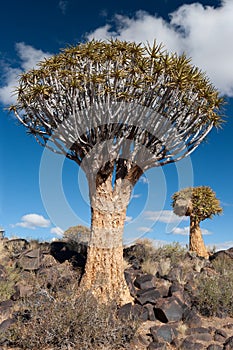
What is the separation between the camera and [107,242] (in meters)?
8.41

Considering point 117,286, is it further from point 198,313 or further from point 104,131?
point 104,131

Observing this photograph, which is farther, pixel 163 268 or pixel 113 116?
pixel 163 268

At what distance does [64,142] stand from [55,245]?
4.53 m

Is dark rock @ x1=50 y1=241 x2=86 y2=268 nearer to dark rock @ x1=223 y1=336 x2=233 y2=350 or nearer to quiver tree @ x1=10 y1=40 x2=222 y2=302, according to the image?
quiver tree @ x1=10 y1=40 x2=222 y2=302

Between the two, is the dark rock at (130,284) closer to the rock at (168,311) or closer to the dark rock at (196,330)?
the rock at (168,311)

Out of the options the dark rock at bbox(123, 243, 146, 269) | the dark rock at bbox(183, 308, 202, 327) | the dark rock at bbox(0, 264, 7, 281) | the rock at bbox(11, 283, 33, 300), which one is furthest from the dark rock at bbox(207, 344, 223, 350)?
the dark rock at bbox(0, 264, 7, 281)

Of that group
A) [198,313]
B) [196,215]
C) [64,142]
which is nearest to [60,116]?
[64,142]

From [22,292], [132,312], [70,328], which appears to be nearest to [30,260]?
[22,292]

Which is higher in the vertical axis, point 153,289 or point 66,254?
point 66,254

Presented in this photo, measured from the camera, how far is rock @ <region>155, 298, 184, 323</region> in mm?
7691

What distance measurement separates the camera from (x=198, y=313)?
8438mm

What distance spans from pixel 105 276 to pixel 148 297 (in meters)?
Answer: 1.12

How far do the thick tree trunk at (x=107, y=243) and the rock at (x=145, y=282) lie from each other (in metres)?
0.73

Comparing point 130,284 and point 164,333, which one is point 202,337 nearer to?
point 164,333
